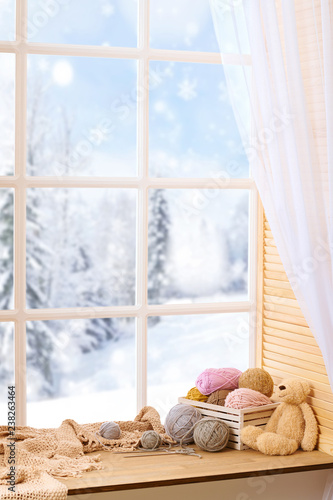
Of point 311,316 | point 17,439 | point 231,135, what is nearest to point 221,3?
point 231,135

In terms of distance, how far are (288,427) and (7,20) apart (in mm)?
1723

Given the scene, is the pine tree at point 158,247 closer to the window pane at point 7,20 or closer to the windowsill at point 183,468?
the windowsill at point 183,468

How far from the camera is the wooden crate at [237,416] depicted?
2299 mm

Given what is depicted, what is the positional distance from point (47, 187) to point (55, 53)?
481 mm

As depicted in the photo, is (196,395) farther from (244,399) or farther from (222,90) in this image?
(222,90)

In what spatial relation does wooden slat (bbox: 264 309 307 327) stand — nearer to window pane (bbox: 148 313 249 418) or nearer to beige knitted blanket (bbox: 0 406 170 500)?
window pane (bbox: 148 313 249 418)

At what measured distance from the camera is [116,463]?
7.07 feet

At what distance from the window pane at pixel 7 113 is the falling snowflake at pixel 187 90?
63 cm

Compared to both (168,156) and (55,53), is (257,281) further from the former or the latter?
(55,53)

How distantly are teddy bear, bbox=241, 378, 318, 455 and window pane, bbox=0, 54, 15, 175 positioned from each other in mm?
1244

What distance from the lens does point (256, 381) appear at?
241cm

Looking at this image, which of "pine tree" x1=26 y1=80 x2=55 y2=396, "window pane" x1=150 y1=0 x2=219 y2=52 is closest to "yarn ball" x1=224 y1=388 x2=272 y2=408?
"pine tree" x1=26 y1=80 x2=55 y2=396

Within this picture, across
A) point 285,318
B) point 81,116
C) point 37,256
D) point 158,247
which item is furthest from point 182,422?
point 81,116

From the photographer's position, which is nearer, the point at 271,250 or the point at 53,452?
the point at 53,452
